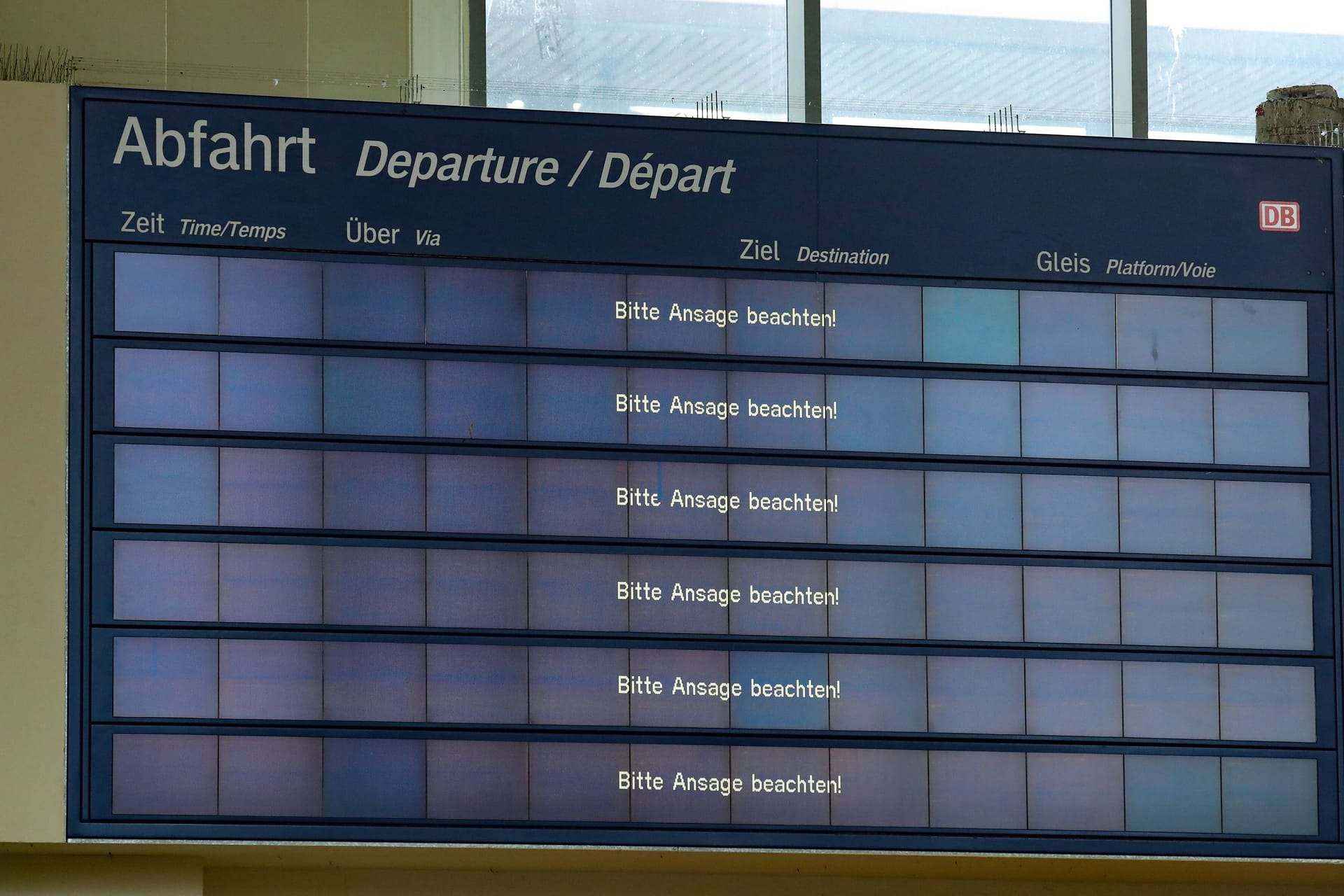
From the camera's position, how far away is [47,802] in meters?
3.51

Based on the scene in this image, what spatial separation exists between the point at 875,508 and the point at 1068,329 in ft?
2.57

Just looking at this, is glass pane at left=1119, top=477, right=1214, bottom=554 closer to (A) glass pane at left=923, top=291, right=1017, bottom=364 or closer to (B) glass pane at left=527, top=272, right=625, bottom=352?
(A) glass pane at left=923, top=291, right=1017, bottom=364

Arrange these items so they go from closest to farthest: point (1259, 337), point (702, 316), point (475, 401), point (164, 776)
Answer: point (164, 776) → point (475, 401) → point (702, 316) → point (1259, 337)

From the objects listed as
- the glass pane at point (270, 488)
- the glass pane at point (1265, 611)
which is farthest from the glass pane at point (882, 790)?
the glass pane at point (270, 488)

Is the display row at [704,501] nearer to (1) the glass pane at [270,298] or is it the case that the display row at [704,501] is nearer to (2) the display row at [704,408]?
(2) the display row at [704,408]

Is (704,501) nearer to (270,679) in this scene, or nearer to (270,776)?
(270,679)

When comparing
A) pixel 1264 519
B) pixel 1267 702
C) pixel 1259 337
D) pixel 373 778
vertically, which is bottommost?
pixel 373 778

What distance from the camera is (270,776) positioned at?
139 inches

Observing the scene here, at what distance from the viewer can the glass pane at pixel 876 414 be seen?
373cm

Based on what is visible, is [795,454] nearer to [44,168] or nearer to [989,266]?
[989,266]

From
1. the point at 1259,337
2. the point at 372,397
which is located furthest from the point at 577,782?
the point at 1259,337

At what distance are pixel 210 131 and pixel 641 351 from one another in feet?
4.42

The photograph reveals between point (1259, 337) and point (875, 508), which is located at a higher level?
point (1259, 337)

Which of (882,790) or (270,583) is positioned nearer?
(270,583)
